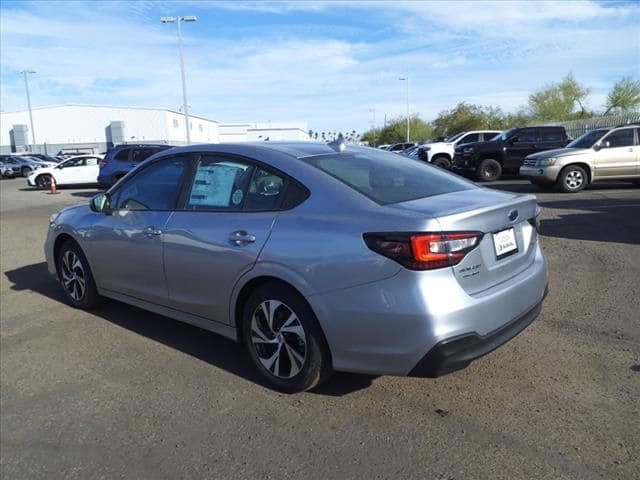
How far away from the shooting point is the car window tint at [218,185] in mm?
3766

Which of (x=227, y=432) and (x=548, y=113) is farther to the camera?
(x=548, y=113)

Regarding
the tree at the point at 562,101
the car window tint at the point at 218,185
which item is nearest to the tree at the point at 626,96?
the tree at the point at 562,101

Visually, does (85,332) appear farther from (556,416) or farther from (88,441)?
(556,416)

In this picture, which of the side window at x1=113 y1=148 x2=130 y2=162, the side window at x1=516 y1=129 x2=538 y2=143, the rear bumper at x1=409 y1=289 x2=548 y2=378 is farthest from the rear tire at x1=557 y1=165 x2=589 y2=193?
the side window at x1=113 y1=148 x2=130 y2=162

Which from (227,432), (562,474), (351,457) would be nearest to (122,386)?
(227,432)

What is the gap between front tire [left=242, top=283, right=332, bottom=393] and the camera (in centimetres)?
327

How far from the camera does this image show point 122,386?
149 inches

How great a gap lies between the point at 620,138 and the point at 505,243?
12.1m

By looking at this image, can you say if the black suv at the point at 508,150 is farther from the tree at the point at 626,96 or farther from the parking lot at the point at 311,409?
the tree at the point at 626,96

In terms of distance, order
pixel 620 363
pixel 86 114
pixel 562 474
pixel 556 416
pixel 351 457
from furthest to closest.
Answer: pixel 86 114, pixel 620 363, pixel 556 416, pixel 351 457, pixel 562 474

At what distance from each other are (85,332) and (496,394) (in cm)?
356

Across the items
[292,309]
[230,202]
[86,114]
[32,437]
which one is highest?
[86,114]

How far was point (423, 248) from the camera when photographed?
2.84 meters

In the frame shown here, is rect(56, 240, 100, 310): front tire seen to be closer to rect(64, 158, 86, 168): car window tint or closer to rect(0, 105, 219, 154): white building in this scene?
rect(64, 158, 86, 168): car window tint
